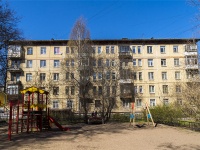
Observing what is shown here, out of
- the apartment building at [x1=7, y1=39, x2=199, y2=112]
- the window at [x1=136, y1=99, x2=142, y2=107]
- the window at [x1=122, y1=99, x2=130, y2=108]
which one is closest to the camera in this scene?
the window at [x1=122, y1=99, x2=130, y2=108]

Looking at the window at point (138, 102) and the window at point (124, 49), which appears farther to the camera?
the window at point (124, 49)

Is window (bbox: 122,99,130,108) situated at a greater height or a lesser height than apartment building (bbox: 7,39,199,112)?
lesser

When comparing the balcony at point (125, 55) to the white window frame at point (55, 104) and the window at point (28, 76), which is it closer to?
the white window frame at point (55, 104)

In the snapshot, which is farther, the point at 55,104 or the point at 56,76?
the point at 56,76

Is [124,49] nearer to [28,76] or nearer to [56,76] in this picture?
[56,76]

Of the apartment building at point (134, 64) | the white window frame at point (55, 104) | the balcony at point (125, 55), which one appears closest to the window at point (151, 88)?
the apartment building at point (134, 64)

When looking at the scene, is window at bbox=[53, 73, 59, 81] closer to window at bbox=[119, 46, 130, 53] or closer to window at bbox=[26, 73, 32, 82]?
window at bbox=[26, 73, 32, 82]

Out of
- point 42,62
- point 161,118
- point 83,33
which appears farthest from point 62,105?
point 161,118

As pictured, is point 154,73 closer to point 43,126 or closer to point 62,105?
point 62,105

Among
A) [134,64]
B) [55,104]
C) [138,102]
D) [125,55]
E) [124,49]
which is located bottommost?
[55,104]

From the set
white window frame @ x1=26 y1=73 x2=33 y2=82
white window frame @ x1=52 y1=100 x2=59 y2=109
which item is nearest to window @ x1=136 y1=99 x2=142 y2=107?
white window frame @ x1=52 y1=100 x2=59 y2=109

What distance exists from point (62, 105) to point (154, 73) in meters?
18.7

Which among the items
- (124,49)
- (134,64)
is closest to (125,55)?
(124,49)

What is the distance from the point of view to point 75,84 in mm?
32219
